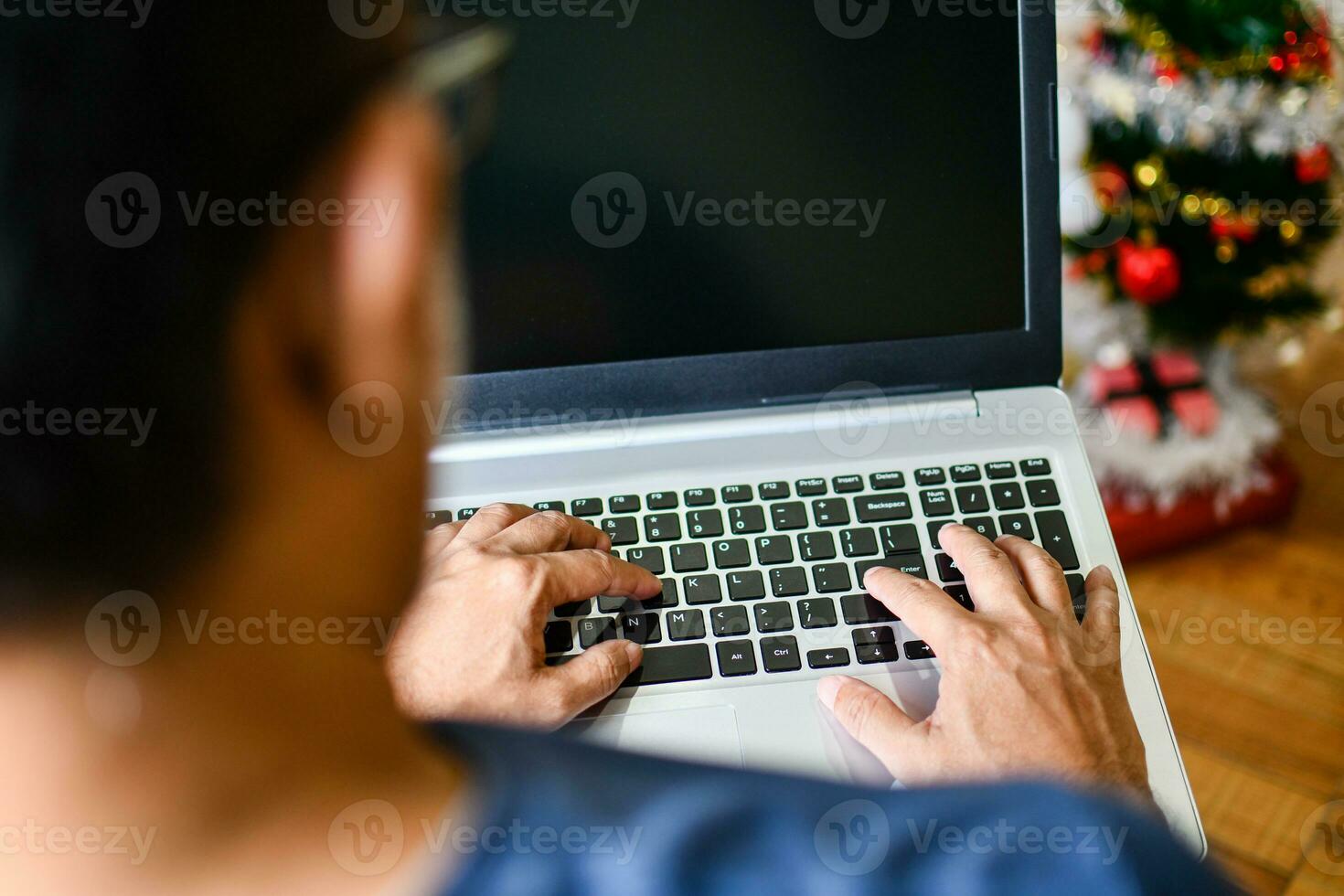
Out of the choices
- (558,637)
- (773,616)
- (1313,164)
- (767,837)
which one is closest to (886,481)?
(773,616)

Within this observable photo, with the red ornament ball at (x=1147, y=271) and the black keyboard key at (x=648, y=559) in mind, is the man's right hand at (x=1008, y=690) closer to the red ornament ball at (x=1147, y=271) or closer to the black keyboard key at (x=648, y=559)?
the black keyboard key at (x=648, y=559)

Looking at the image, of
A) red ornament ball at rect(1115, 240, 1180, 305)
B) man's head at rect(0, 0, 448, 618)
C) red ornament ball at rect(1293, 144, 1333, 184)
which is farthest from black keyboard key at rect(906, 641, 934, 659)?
red ornament ball at rect(1293, 144, 1333, 184)

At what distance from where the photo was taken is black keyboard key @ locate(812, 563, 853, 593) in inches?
24.5

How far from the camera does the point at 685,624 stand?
61 centimetres

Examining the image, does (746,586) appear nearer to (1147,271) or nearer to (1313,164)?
(1147,271)

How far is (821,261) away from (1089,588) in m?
0.25

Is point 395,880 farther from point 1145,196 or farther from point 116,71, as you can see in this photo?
point 1145,196

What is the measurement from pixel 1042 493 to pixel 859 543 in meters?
0.12

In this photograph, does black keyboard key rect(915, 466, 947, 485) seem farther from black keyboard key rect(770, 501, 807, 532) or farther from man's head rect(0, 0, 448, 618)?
man's head rect(0, 0, 448, 618)

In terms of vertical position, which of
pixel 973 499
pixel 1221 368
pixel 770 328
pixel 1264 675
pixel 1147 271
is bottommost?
pixel 1264 675

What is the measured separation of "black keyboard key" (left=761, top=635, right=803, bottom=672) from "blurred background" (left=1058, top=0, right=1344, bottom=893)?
0.68 m

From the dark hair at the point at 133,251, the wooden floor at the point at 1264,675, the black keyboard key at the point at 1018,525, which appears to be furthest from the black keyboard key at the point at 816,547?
the wooden floor at the point at 1264,675

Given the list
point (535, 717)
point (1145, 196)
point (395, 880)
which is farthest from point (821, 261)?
point (1145, 196)

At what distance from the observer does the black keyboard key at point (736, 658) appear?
1.94 feet
